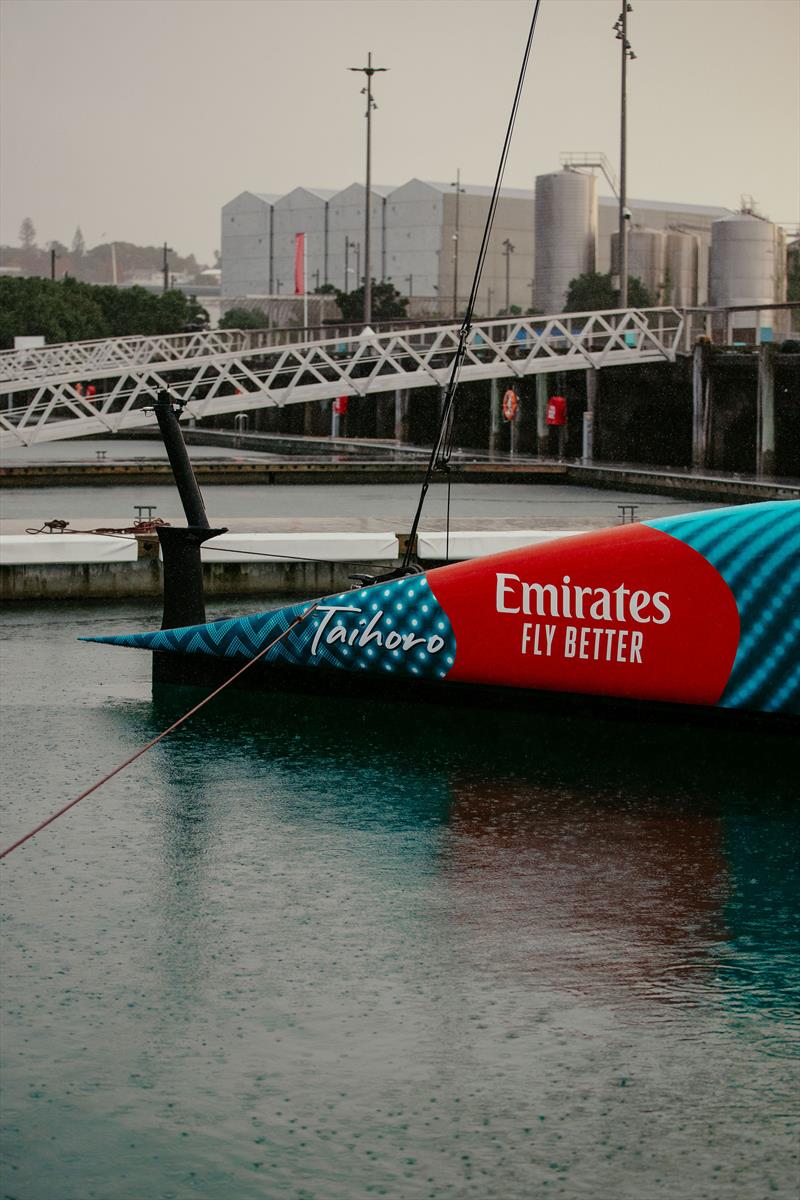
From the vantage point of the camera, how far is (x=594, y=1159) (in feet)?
19.9

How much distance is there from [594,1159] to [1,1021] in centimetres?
266

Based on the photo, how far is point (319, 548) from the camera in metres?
21.3

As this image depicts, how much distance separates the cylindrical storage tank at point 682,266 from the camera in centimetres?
11181

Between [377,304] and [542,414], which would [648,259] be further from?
[542,414]

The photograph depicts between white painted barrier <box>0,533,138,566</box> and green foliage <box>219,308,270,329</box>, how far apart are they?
331 feet

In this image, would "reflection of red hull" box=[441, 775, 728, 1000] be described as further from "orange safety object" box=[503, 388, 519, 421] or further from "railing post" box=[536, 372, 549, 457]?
"orange safety object" box=[503, 388, 519, 421]

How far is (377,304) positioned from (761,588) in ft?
304

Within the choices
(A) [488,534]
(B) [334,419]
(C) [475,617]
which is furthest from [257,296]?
(C) [475,617]

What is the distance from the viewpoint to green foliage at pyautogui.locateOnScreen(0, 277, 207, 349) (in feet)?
352

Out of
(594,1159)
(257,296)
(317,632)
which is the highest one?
(257,296)

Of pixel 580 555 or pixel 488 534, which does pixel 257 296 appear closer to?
pixel 488 534

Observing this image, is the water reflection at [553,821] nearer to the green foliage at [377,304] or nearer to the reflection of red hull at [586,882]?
the reflection of red hull at [586,882]

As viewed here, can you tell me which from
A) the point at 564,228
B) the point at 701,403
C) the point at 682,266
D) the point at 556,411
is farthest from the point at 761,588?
the point at 682,266

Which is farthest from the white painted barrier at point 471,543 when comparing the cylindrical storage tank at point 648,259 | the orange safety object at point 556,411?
the cylindrical storage tank at point 648,259
